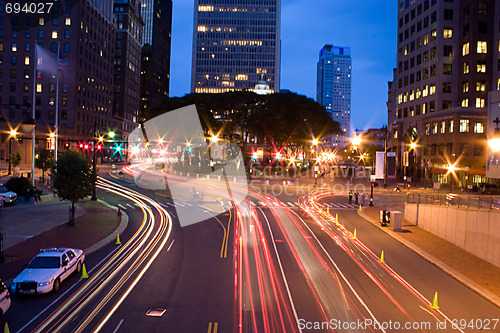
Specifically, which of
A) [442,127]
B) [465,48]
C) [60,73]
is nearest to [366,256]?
[442,127]

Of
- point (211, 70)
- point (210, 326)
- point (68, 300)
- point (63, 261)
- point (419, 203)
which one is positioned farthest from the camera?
point (211, 70)

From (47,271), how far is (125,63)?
142 meters

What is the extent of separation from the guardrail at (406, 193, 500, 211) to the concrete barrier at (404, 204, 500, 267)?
273mm

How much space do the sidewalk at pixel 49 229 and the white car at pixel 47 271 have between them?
1.97 metres

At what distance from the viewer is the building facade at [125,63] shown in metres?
138

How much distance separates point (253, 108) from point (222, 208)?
40.4 meters

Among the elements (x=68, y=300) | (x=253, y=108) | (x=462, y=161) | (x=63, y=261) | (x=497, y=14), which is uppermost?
(x=497, y=14)

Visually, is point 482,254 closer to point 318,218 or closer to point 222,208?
point 318,218

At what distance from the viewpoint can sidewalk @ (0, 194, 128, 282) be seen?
725 inches

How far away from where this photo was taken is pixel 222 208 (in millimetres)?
35406

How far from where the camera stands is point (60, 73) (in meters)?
89.8

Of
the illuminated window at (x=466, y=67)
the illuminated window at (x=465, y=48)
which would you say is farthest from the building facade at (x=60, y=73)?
the illuminated window at (x=465, y=48)

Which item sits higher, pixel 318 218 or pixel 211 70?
pixel 211 70

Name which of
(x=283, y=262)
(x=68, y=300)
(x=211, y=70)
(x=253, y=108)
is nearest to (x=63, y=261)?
(x=68, y=300)
